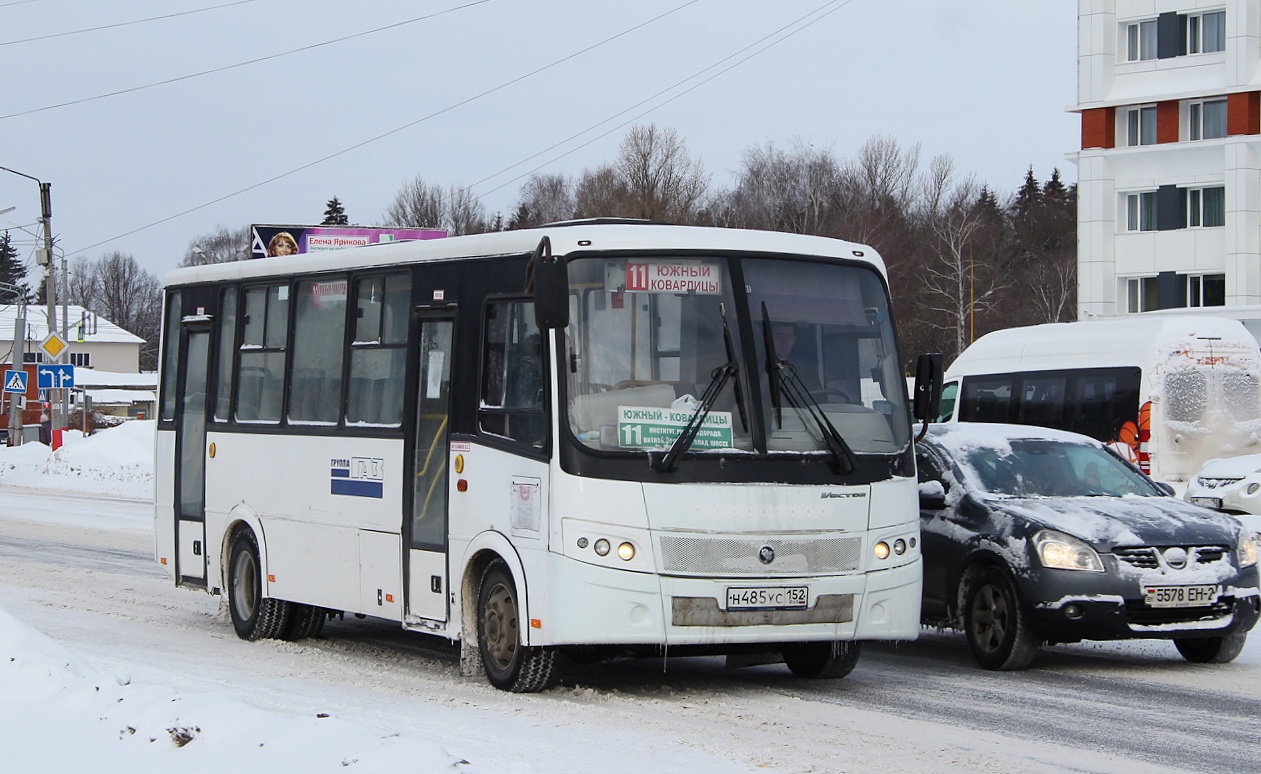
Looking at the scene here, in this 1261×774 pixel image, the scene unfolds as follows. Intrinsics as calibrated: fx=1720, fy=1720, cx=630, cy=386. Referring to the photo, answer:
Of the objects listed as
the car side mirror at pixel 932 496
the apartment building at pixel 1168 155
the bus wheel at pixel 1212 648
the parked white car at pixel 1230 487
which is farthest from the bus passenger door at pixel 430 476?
the apartment building at pixel 1168 155

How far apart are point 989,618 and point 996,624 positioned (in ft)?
0.31

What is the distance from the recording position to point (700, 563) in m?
9.60

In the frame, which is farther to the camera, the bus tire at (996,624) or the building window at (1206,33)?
the building window at (1206,33)

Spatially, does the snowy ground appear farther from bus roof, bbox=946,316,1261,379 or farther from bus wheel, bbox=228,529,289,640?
bus roof, bbox=946,316,1261,379

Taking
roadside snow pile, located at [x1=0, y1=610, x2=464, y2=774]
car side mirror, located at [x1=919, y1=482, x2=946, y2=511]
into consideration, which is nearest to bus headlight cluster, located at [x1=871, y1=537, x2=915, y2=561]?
car side mirror, located at [x1=919, y1=482, x2=946, y2=511]

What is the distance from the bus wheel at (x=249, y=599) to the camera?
1321 centimetres

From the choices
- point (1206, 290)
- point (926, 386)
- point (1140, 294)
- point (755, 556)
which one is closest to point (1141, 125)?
point (1140, 294)

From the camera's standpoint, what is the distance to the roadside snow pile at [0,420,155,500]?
38750mm

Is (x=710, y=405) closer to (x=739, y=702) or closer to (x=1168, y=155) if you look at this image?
(x=739, y=702)

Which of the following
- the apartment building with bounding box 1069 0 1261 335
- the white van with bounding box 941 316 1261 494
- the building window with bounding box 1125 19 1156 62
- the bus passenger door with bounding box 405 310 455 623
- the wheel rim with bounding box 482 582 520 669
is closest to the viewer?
the wheel rim with bounding box 482 582 520 669

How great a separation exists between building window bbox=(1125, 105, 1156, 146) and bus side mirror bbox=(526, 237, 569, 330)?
53.8 m

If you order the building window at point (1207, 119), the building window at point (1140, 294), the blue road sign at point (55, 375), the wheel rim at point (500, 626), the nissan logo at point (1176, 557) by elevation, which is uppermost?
the building window at point (1207, 119)

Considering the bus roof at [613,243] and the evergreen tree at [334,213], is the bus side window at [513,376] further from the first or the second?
the evergreen tree at [334,213]

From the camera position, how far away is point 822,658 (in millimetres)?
10891
